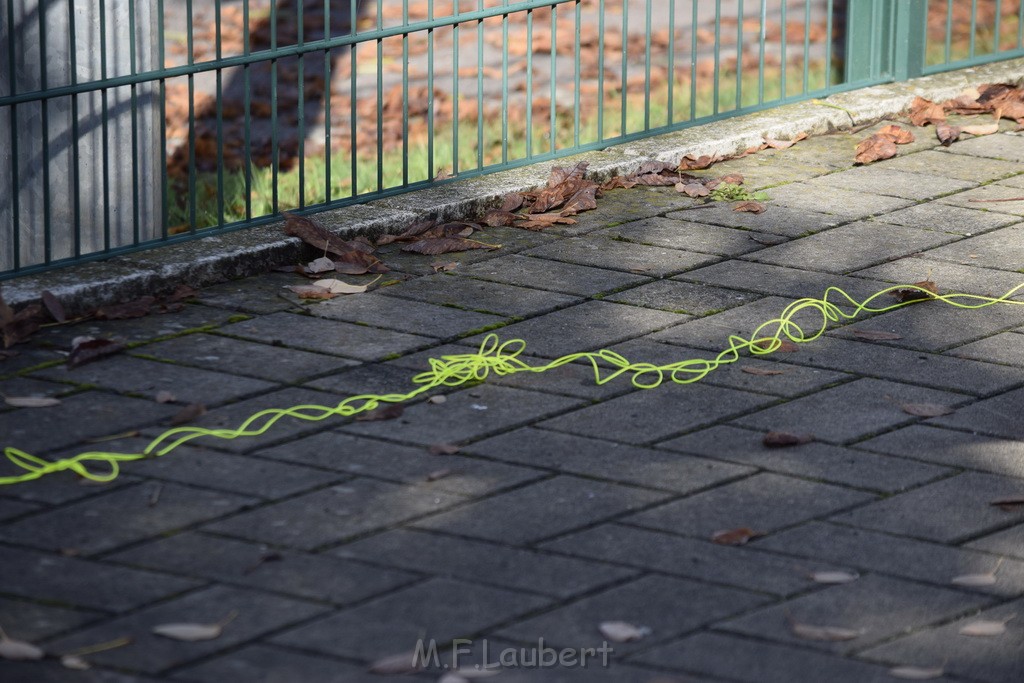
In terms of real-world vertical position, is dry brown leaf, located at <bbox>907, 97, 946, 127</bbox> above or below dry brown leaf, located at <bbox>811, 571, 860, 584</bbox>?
above

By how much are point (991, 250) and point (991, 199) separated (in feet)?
2.08

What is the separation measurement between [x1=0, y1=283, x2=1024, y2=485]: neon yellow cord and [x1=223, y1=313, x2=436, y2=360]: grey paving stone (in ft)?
0.65

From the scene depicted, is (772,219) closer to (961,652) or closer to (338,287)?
(338,287)

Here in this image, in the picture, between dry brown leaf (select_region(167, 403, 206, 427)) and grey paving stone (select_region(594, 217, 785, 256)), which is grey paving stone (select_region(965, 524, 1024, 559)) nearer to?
dry brown leaf (select_region(167, 403, 206, 427))

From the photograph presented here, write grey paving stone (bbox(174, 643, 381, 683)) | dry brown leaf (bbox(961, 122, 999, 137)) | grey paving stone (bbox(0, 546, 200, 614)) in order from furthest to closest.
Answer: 1. dry brown leaf (bbox(961, 122, 999, 137))
2. grey paving stone (bbox(0, 546, 200, 614))
3. grey paving stone (bbox(174, 643, 381, 683))

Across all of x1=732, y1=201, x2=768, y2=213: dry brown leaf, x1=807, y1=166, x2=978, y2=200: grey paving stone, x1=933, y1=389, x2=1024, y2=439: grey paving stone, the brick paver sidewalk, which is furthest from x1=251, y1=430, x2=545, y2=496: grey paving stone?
x1=807, y1=166, x2=978, y2=200: grey paving stone

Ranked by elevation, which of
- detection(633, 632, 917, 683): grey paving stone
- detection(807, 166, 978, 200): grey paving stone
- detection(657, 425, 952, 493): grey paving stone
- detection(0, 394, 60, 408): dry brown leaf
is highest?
detection(807, 166, 978, 200): grey paving stone

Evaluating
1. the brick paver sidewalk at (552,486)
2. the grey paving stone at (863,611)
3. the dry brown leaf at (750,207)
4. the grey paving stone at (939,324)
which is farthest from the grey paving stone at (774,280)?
the grey paving stone at (863,611)

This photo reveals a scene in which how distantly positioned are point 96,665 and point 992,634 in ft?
5.92

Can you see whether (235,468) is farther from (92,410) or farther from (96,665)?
(96,665)

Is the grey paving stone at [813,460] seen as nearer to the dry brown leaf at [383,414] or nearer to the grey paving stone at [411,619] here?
the dry brown leaf at [383,414]

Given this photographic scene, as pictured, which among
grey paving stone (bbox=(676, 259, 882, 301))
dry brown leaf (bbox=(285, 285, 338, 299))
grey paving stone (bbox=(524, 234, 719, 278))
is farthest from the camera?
grey paving stone (bbox=(524, 234, 719, 278))

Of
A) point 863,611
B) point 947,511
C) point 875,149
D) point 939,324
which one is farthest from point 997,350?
point 875,149

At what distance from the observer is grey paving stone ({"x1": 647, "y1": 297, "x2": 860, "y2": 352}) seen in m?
4.96
